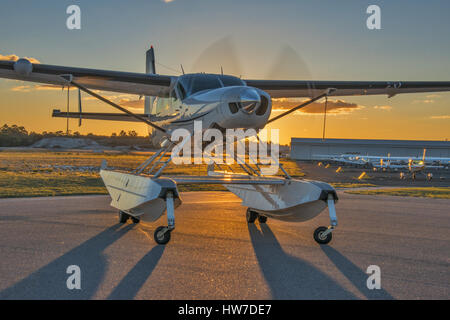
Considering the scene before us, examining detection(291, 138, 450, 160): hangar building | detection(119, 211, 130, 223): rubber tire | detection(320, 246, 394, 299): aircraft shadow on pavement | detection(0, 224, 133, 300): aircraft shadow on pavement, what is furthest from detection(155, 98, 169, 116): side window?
detection(291, 138, 450, 160): hangar building

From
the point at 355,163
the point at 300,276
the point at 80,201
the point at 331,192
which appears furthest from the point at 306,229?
the point at 355,163

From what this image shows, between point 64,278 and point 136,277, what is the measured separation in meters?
0.78

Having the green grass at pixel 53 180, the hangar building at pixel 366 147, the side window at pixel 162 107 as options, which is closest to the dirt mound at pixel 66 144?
the hangar building at pixel 366 147

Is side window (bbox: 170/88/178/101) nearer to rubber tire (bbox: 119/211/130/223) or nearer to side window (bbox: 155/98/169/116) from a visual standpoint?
side window (bbox: 155/98/169/116)

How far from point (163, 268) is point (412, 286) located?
2.81m

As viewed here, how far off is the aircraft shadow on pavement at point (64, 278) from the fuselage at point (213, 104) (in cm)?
276

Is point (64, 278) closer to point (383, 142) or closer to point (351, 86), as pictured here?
point (351, 86)

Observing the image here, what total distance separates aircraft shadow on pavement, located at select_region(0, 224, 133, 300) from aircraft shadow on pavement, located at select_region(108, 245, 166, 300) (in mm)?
255

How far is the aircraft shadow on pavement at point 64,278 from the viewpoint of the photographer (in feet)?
11.5

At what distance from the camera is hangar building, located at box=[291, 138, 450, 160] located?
71.2m

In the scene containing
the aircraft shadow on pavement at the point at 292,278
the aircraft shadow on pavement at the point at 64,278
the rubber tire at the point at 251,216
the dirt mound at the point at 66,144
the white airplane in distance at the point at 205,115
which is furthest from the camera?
the dirt mound at the point at 66,144

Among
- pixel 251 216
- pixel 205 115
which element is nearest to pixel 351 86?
pixel 251 216

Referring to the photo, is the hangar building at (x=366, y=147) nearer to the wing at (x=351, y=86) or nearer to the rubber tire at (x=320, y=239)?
the wing at (x=351, y=86)

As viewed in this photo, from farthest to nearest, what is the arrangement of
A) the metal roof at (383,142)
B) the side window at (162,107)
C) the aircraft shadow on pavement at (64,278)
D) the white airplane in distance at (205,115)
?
the metal roof at (383,142)
the side window at (162,107)
the white airplane in distance at (205,115)
the aircraft shadow on pavement at (64,278)
